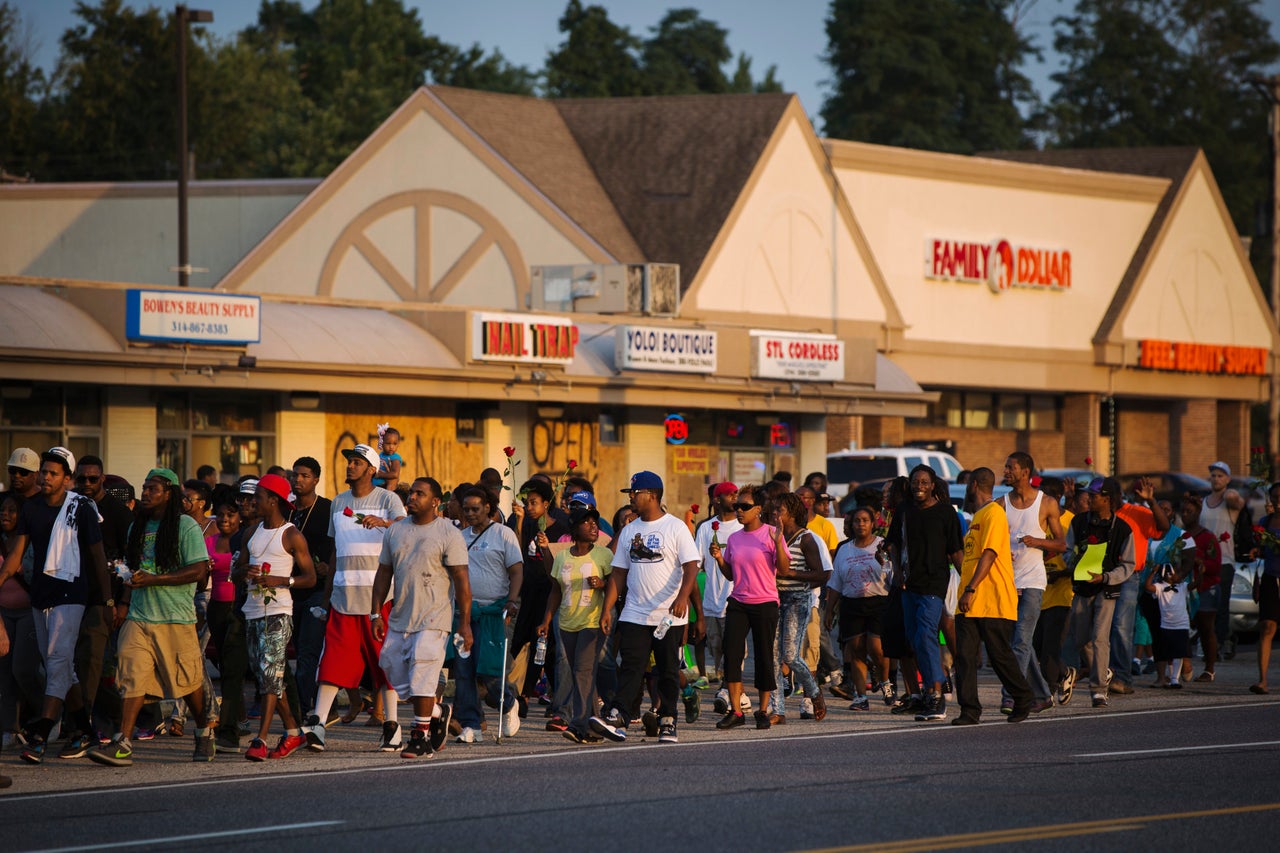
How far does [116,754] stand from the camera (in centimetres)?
1295

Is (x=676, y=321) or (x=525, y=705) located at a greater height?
(x=676, y=321)

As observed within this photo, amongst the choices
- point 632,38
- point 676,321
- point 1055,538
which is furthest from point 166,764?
point 632,38

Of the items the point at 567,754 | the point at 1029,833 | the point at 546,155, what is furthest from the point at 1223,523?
the point at 546,155

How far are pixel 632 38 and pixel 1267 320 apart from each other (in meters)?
29.8

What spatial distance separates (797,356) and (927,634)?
63.2ft

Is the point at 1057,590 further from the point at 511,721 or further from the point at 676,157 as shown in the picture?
the point at 676,157

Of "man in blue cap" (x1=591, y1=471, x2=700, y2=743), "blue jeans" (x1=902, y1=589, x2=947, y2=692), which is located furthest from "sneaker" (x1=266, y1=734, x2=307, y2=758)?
"blue jeans" (x1=902, y1=589, x2=947, y2=692)

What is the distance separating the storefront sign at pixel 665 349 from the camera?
32281 mm

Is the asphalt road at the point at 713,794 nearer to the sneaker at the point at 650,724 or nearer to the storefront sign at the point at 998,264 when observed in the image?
the sneaker at the point at 650,724

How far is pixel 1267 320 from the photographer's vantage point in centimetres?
5397

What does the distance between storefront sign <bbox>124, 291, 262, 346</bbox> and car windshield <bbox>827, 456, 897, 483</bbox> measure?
10.9 meters

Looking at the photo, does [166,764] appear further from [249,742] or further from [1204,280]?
[1204,280]

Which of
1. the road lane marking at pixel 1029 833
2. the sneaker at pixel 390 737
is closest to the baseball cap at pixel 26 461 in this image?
the sneaker at pixel 390 737

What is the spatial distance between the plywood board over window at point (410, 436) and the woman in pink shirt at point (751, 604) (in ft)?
48.2
